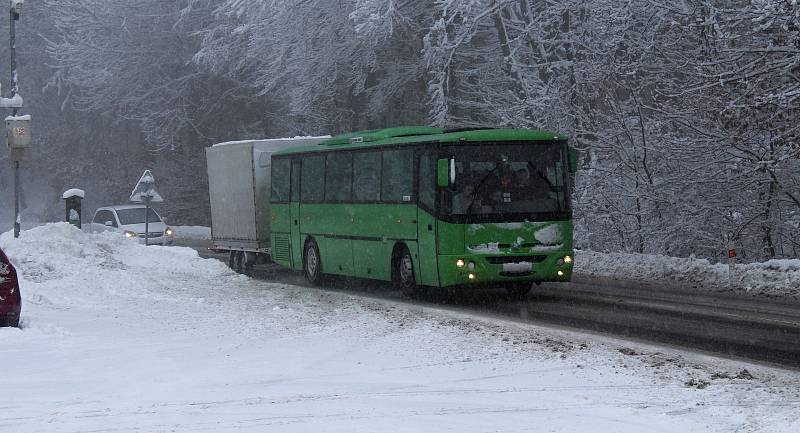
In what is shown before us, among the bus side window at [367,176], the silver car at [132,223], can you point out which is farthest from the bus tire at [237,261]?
the silver car at [132,223]

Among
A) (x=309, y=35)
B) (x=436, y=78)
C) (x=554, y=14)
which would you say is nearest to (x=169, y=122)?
(x=309, y=35)

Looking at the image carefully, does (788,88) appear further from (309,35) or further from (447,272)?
(309,35)

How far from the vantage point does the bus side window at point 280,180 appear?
25.2 meters

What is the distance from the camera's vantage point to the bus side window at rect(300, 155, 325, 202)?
2356cm

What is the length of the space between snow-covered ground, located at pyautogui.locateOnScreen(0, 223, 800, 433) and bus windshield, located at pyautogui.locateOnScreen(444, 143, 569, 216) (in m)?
2.12

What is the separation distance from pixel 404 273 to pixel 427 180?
1.83m

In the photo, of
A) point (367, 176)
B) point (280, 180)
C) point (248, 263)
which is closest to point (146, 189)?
point (248, 263)

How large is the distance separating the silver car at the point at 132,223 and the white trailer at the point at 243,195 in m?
10.5

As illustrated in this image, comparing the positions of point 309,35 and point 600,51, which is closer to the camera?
point 600,51

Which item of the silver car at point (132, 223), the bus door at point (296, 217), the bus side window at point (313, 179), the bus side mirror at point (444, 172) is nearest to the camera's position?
the bus side mirror at point (444, 172)

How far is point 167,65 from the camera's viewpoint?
180ft

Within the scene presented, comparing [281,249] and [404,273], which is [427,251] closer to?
[404,273]

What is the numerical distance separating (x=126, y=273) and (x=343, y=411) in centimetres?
1429

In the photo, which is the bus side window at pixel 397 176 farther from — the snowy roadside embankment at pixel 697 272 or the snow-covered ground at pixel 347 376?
the snowy roadside embankment at pixel 697 272
